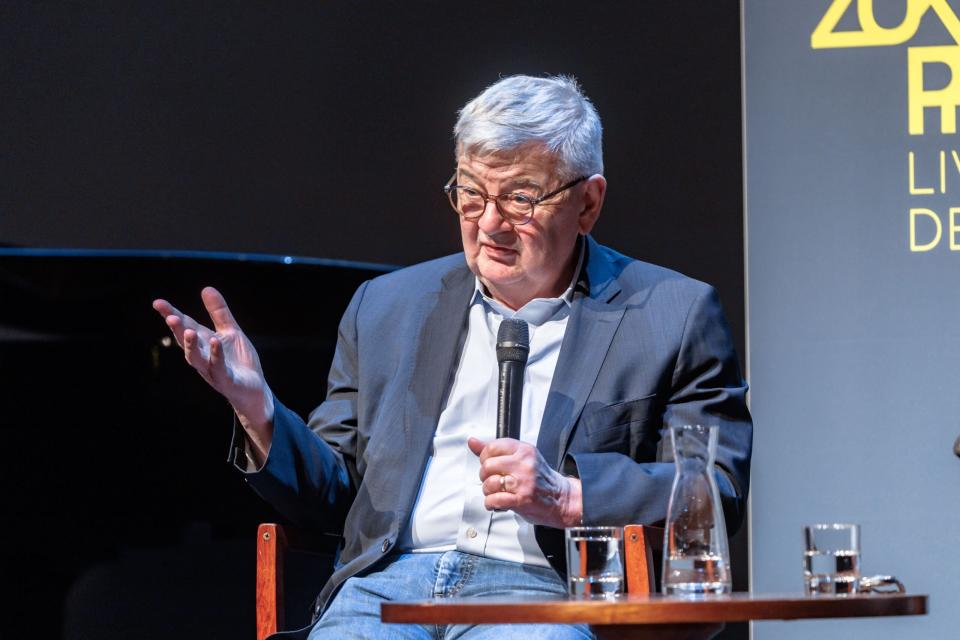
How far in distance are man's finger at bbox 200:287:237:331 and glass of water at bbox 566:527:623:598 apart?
2.53 ft

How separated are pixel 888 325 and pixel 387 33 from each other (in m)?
1.63

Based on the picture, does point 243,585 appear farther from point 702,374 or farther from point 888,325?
point 888,325

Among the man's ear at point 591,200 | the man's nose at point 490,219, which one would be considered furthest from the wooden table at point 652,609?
the man's ear at point 591,200

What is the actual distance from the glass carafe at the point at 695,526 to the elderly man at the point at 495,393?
398 mm

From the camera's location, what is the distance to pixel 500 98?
7.36 ft

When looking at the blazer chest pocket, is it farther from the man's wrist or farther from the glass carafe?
the glass carafe

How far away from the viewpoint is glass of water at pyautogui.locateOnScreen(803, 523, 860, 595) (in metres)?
1.51

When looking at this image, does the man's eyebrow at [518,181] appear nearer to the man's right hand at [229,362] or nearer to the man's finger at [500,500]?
the man's right hand at [229,362]

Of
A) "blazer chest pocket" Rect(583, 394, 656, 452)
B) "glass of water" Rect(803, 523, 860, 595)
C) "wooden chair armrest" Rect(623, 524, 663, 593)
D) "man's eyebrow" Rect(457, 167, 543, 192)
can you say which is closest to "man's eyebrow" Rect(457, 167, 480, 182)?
"man's eyebrow" Rect(457, 167, 543, 192)

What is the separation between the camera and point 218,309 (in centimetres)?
205

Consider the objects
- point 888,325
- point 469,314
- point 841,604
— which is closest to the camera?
point 841,604

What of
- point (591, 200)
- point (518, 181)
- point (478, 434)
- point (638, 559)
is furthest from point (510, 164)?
point (638, 559)

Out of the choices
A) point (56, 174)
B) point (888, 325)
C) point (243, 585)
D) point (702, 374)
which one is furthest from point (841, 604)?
point (56, 174)

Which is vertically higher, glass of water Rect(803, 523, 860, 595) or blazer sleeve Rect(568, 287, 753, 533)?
blazer sleeve Rect(568, 287, 753, 533)
